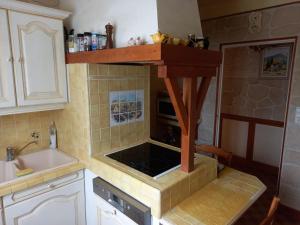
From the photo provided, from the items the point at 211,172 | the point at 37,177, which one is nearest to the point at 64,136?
the point at 37,177

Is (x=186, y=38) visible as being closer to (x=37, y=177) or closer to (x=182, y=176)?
(x=182, y=176)

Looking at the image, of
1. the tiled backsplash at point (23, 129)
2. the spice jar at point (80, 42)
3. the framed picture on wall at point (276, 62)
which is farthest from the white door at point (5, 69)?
the framed picture on wall at point (276, 62)

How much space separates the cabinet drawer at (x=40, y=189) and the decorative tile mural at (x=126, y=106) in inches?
18.7

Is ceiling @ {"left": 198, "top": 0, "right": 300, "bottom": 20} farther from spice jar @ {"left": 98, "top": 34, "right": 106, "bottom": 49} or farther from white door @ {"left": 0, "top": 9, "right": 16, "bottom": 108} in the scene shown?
white door @ {"left": 0, "top": 9, "right": 16, "bottom": 108}

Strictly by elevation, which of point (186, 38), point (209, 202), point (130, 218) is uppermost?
point (186, 38)

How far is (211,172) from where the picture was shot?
1.48 m

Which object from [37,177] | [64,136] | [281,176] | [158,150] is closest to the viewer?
[37,177]

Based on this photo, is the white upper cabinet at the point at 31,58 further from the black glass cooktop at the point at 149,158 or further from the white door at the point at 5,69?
the black glass cooktop at the point at 149,158

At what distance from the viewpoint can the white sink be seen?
64.0 inches

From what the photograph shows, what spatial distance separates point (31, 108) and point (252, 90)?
9.37ft

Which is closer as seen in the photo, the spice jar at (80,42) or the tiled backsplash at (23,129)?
the spice jar at (80,42)

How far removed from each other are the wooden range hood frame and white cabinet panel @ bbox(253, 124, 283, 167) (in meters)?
2.10

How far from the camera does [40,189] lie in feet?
4.77

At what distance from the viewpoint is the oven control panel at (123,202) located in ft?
3.84
